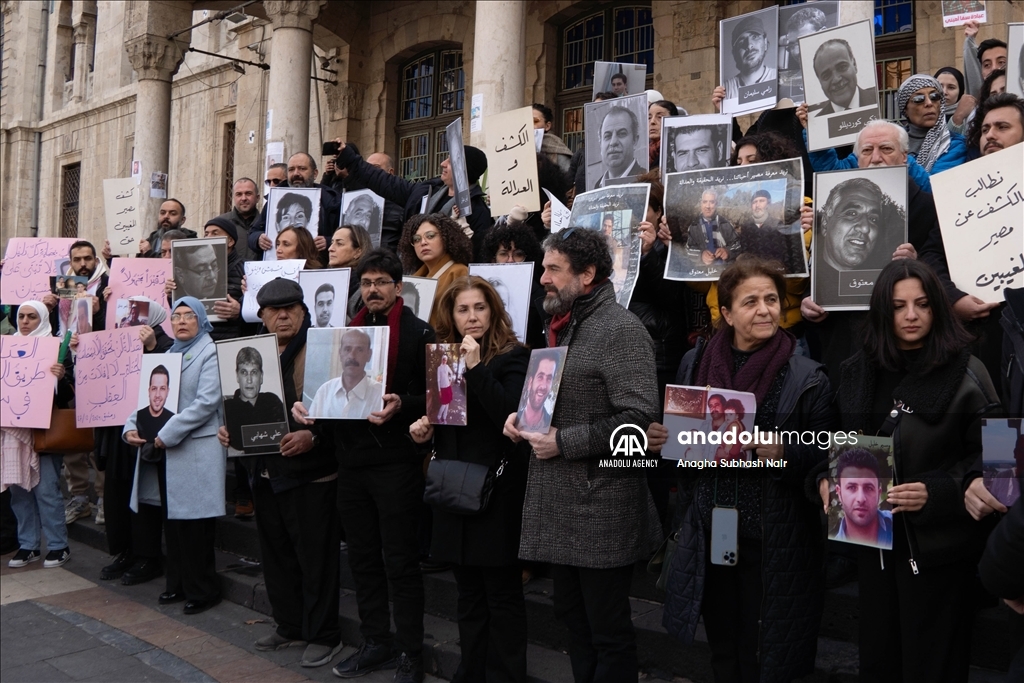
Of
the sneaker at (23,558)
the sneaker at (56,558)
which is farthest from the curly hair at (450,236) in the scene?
the sneaker at (23,558)

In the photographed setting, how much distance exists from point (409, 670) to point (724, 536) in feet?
6.69

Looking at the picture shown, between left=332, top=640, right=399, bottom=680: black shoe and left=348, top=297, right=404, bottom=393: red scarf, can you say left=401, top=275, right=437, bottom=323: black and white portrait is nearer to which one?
left=348, top=297, right=404, bottom=393: red scarf

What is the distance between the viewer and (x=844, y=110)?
5250 mm

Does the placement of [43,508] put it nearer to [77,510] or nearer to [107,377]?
[77,510]

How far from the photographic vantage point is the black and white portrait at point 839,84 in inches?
205

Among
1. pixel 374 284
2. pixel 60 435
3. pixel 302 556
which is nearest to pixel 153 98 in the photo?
pixel 60 435

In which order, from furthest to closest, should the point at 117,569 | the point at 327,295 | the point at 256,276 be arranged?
the point at 117,569, the point at 256,276, the point at 327,295

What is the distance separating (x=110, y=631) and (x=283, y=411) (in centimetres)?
219

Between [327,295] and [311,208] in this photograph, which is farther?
[311,208]

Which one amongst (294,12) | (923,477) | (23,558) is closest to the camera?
(923,477)

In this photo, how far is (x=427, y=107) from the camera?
15.2 metres

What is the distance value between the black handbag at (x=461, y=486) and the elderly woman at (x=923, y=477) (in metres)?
1.49

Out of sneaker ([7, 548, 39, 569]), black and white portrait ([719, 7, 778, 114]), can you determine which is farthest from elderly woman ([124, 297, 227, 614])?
black and white portrait ([719, 7, 778, 114])

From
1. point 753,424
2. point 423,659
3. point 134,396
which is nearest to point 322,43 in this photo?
point 134,396
